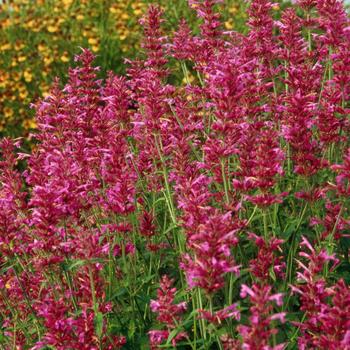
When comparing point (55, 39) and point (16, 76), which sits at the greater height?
point (55, 39)

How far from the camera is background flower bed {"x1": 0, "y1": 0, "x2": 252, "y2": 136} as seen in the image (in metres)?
10.2

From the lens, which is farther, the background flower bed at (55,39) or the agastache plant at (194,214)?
the background flower bed at (55,39)

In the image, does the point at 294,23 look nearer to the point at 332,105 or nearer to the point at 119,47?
the point at 332,105

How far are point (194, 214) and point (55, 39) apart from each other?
792 centimetres

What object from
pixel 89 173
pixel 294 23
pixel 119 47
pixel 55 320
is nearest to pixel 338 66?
pixel 294 23

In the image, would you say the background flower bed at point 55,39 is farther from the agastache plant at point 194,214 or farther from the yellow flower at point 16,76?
the agastache plant at point 194,214

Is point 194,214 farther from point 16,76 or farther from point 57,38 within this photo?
point 57,38

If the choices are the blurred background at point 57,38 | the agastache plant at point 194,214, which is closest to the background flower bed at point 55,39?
the blurred background at point 57,38

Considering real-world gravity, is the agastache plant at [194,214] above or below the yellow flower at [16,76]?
above

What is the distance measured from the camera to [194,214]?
3053 millimetres

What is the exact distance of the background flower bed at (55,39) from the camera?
402 inches

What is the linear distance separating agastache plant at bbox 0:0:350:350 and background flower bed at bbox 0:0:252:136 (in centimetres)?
553

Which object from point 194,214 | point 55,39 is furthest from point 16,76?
point 194,214

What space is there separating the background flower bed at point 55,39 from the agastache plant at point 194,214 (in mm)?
5529
